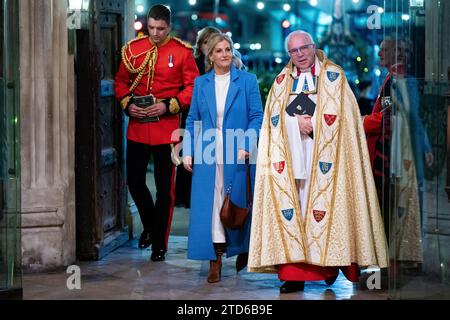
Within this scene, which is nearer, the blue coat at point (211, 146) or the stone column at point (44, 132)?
the blue coat at point (211, 146)

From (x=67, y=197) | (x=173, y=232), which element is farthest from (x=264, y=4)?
(x=67, y=197)

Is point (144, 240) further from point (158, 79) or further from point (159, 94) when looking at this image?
point (158, 79)

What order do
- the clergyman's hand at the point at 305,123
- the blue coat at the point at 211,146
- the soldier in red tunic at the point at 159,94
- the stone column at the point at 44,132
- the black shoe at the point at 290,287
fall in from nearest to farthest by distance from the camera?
the clergyman's hand at the point at 305,123, the black shoe at the point at 290,287, the blue coat at the point at 211,146, the stone column at the point at 44,132, the soldier in red tunic at the point at 159,94

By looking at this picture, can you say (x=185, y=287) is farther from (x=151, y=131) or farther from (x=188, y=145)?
(x=151, y=131)

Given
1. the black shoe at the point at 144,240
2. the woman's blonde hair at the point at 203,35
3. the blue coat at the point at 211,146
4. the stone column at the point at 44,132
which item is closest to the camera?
the blue coat at the point at 211,146

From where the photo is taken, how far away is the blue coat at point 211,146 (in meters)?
8.91

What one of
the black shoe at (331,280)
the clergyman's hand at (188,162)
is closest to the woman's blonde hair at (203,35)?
the clergyman's hand at (188,162)

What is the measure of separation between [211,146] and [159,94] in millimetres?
1199

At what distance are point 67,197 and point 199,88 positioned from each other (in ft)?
4.40

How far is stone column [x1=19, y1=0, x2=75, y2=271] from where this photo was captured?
9086mm

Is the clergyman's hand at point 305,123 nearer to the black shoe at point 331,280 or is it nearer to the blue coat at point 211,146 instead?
the blue coat at point 211,146

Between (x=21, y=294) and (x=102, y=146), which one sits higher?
(x=102, y=146)

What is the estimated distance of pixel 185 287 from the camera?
28.7 ft

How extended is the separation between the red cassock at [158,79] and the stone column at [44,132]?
69 cm
